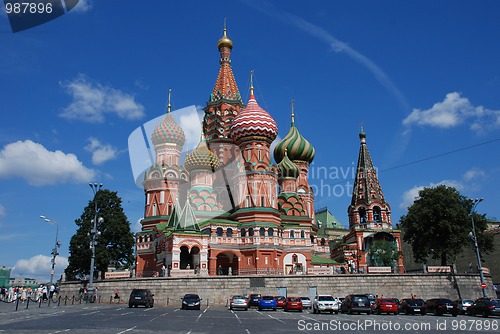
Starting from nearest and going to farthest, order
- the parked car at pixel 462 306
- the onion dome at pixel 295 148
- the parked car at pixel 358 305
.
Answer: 1. the parked car at pixel 358 305
2. the parked car at pixel 462 306
3. the onion dome at pixel 295 148

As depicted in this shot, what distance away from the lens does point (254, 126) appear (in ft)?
179

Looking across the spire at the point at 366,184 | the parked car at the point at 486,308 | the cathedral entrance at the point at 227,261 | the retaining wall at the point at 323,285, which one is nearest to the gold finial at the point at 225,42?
the spire at the point at 366,184

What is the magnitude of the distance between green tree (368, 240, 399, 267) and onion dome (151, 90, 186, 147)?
89.5ft

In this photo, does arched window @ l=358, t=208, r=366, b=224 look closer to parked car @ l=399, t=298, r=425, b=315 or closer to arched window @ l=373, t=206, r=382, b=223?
arched window @ l=373, t=206, r=382, b=223

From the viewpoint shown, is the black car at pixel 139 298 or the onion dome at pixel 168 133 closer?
the black car at pixel 139 298

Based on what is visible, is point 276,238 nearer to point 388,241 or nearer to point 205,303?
point 205,303

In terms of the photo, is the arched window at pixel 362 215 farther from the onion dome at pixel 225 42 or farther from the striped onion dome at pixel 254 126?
the onion dome at pixel 225 42

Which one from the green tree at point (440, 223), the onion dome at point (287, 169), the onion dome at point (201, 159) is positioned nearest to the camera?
the green tree at point (440, 223)

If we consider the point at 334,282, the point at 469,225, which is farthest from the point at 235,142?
the point at 469,225

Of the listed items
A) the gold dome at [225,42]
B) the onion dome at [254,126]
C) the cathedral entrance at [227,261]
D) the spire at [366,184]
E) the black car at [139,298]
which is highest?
the gold dome at [225,42]

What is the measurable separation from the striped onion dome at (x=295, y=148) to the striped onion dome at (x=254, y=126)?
10.1 meters

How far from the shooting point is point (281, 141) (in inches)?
2635

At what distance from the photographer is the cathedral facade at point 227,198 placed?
4728 centimetres

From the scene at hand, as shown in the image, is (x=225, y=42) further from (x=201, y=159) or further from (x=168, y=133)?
(x=201, y=159)
